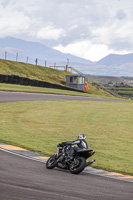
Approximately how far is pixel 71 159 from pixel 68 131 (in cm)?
833

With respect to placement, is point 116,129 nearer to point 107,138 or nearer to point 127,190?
point 107,138

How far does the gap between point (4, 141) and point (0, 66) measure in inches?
1999

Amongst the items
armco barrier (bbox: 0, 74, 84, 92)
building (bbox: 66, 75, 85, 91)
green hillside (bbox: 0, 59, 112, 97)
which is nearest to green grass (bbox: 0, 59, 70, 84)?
green hillside (bbox: 0, 59, 112, 97)

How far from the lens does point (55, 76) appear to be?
3024 inches

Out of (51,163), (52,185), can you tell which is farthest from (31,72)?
(52,185)

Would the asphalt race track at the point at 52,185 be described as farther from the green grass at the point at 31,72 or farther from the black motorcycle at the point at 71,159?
the green grass at the point at 31,72

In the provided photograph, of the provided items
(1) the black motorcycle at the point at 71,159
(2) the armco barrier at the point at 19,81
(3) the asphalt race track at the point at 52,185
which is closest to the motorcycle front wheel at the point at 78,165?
(1) the black motorcycle at the point at 71,159

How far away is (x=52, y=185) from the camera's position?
7.87m

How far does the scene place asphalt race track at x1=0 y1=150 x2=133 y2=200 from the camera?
7.01 metres

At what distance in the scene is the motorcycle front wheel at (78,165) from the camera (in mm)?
9352

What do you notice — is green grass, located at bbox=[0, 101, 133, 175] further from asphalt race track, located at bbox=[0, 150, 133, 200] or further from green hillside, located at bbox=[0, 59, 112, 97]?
green hillside, located at bbox=[0, 59, 112, 97]

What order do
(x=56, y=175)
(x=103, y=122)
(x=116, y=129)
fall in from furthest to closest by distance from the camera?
1. (x=103, y=122)
2. (x=116, y=129)
3. (x=56, y=175)

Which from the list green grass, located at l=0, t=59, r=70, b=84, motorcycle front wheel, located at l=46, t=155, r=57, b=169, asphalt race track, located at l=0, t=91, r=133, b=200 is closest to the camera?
asphalt race track, located at l=0, t=91, r=133, b=200

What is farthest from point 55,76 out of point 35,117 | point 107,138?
point 107,138
